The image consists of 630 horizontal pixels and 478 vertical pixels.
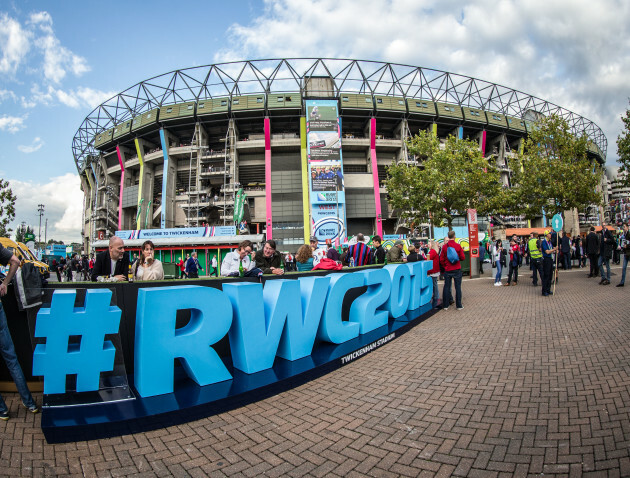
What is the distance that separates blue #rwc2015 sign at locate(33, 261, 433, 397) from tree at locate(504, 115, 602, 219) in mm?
19660

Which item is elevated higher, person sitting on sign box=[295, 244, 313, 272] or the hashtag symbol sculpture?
person sitting on sign box=[295, 244, 313, 272]

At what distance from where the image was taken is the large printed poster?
97.5 ft

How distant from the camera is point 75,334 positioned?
2830 millimetres

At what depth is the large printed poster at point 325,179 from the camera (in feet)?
97.5

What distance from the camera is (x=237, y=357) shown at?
3.65m

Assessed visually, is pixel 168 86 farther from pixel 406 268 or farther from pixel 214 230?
pixel 406 268

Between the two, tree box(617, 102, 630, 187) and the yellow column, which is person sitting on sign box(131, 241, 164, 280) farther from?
the yellow column

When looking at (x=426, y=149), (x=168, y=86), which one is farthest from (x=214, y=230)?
(x=168, y=86)

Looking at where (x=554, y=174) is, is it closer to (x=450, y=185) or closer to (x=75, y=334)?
(x=450, y=185)

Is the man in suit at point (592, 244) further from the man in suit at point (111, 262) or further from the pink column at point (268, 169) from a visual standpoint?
the pink column at point (268, 169)

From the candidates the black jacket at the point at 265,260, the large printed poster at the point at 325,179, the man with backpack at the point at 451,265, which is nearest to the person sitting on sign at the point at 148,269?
the black jacket at the point at 265,260

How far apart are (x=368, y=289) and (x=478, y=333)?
2.14 meters

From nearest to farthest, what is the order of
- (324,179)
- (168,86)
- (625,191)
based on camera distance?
(324,179), (168,86), (625,191)

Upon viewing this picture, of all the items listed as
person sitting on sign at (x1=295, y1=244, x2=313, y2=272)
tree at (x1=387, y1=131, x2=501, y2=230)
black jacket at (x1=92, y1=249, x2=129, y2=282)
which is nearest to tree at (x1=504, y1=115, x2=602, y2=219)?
tree at (x1=387, y1=131, x2=501, y2=230)
